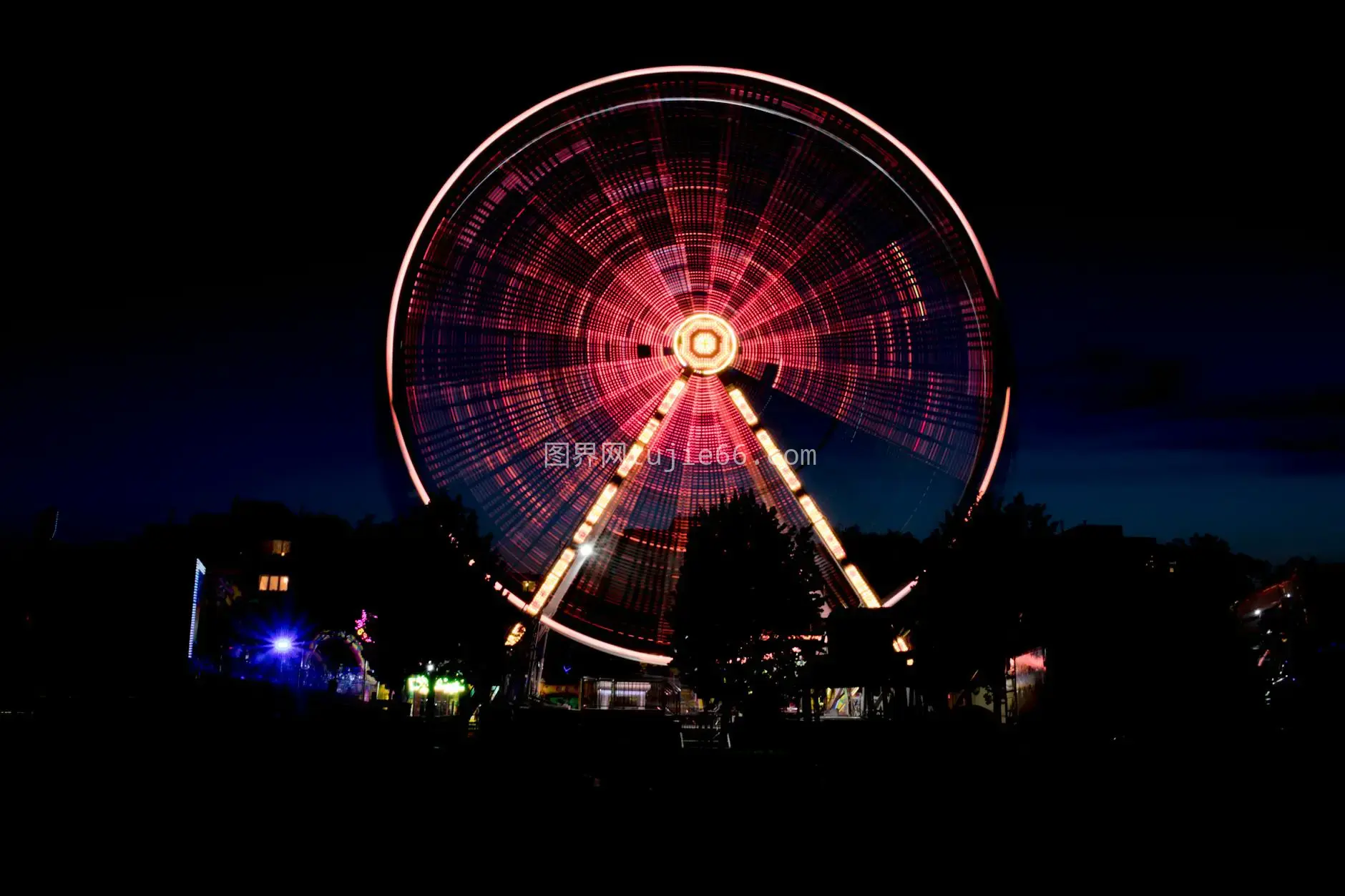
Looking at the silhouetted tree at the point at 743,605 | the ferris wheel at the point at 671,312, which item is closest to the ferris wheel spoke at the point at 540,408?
the ferris wheel at the point at 671,312

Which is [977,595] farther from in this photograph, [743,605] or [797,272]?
[797,272]

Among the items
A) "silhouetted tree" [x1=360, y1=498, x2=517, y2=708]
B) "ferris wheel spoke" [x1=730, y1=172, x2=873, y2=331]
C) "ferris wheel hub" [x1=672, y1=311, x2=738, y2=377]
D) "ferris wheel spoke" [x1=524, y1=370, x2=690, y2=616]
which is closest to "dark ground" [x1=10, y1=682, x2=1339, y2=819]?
"ferris wheel spoke" [x1=524, y1=370, x2=690, y2=616]

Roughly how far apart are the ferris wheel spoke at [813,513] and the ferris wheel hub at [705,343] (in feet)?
4.44

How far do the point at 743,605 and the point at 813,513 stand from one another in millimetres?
8983

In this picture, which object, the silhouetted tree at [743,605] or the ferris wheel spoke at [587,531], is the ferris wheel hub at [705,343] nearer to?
the ferris wheel spoke at [587,531]

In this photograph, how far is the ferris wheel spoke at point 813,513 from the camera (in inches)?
768

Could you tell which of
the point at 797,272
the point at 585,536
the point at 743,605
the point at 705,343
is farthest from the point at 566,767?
the point at 743,605

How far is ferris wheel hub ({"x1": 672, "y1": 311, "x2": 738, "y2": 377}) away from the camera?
20.8 meters

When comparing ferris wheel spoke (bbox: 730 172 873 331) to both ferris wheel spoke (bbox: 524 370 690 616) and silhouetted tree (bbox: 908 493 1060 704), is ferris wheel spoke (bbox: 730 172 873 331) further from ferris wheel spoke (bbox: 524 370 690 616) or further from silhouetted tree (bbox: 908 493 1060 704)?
silhouetted tree (bbox: 908 493 1060 704)

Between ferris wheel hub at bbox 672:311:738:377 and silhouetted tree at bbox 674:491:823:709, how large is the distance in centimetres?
753

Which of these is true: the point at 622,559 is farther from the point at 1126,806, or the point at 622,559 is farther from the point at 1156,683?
the point at 1126,806

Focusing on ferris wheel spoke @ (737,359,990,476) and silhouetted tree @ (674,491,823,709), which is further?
silhouetted tree @ (674,491,823,709)

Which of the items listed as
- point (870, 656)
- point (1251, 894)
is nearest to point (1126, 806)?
point (1251, 894)

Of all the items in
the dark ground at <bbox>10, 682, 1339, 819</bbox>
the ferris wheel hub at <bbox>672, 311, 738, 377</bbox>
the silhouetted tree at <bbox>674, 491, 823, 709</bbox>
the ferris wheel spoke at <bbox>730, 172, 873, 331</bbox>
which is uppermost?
the ferris wheel spoke at <bbox>730, 172, 873, 331</bbox>
